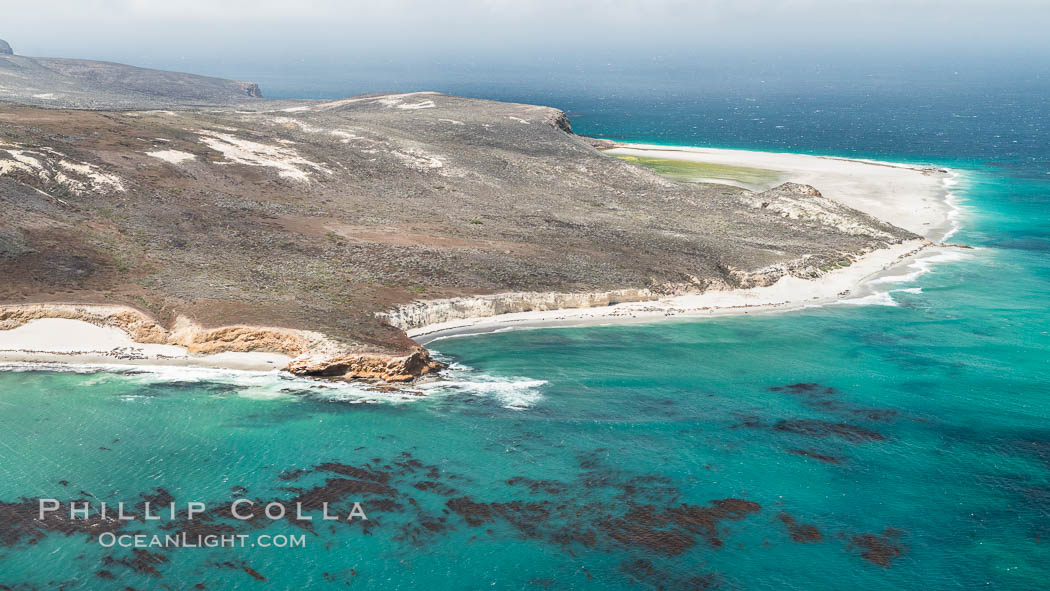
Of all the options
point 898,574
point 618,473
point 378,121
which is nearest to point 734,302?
point 618,473

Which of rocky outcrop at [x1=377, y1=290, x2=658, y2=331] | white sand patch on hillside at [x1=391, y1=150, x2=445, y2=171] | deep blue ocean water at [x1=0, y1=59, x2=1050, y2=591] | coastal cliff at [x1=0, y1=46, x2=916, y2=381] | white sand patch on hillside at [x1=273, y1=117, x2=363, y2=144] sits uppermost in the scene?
white sand patch on hillside at [x1=273, y1=117, x2=363, y2=144]

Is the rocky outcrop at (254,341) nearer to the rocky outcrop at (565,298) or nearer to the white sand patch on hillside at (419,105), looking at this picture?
the rocky outcrop at (565,298)

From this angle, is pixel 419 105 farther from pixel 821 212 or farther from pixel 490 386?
pixel 490 386

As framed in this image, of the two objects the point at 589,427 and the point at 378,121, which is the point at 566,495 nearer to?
the point at 589,427

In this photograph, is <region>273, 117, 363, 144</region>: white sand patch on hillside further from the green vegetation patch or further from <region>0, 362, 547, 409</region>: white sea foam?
<region>0, 362, 547, 409</region>: white sea foam

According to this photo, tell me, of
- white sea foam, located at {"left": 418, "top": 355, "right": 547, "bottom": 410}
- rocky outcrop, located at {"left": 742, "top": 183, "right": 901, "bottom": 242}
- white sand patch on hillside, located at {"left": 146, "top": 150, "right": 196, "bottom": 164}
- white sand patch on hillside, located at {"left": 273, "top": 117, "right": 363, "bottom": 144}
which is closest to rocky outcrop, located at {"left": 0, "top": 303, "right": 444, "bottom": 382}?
white sea foam, located at {"left": 418, "top": 355, "right": 547, "bottom": 410}

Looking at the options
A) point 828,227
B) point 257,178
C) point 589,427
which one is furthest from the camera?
point 828,227
